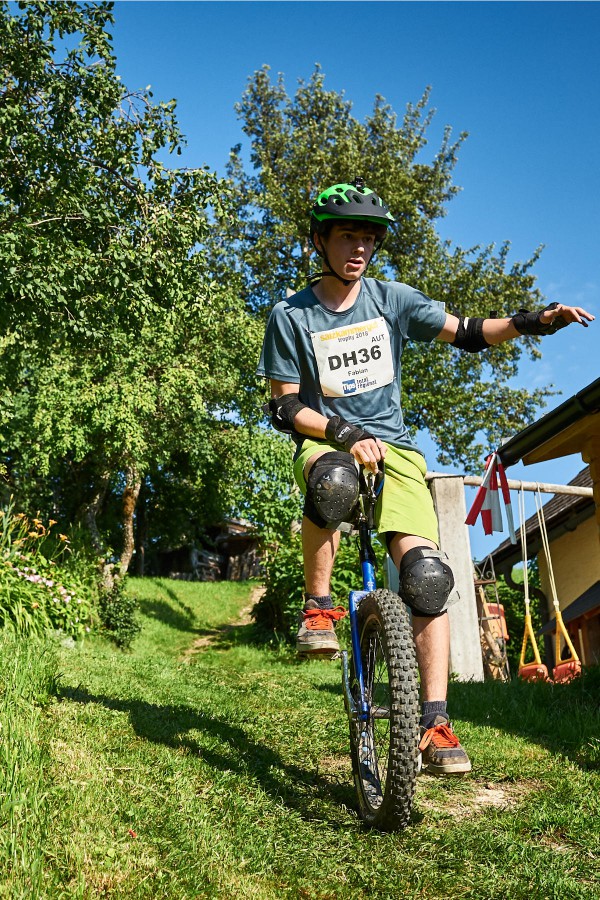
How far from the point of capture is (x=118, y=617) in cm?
1333

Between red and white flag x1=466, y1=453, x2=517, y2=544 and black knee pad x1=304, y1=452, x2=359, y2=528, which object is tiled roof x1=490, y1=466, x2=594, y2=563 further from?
black knee pad x1=304, y1=452, x2=359, y2=528

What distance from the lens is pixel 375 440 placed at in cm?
333

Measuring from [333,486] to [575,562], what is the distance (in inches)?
549

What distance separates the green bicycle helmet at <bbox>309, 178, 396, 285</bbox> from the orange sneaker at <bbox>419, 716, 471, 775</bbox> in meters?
2.03

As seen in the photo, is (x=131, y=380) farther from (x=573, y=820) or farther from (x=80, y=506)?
(x=573, y=820)

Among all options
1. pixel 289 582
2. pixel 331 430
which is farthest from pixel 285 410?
pixel 289 582

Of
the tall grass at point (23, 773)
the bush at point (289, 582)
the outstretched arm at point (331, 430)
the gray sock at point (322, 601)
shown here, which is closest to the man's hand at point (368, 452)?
the outstretched arm at point (331, 430)

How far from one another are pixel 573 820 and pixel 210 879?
5.41 feet

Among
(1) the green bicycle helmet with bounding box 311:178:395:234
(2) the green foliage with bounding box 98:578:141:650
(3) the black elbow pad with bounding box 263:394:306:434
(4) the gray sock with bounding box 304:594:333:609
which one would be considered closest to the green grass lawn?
(4) the gray sock with bounding box 304:594:333:609

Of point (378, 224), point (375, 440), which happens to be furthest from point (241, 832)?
point (378, 224)

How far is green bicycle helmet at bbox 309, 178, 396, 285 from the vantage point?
3564 millimetres

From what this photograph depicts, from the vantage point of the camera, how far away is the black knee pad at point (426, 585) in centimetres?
324

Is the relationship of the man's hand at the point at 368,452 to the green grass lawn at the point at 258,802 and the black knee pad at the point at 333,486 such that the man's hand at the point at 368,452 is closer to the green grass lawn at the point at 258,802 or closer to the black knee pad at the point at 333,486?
the black knee pad at the point at 333,486

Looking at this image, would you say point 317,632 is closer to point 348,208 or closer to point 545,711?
point 348,208
